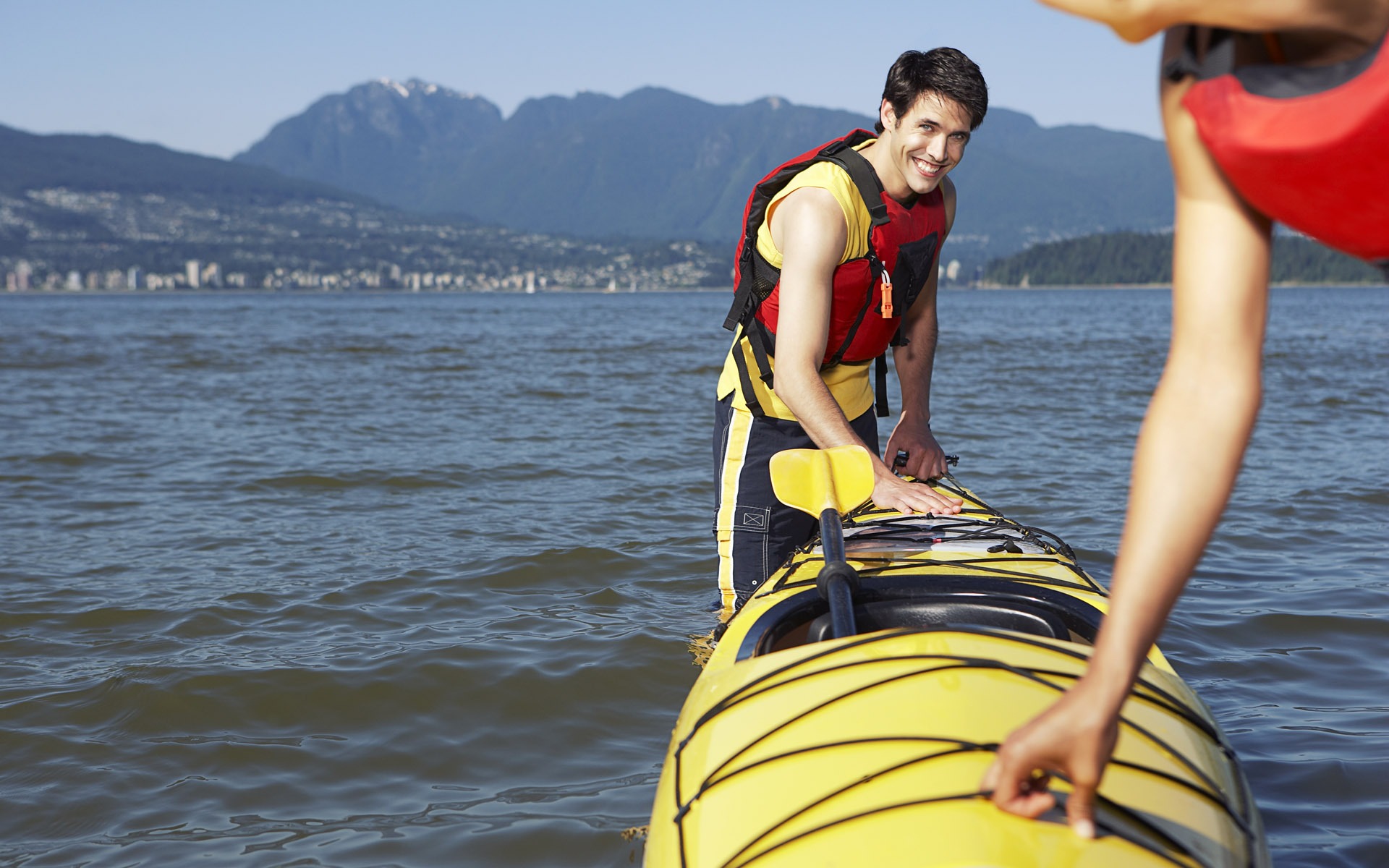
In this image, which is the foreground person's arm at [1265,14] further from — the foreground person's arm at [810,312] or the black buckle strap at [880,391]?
the black buckle strap at [880,391]

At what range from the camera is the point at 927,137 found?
342cm

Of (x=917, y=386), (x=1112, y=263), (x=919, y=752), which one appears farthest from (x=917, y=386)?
(x=1112, y=263)

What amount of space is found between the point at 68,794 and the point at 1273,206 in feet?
12.7

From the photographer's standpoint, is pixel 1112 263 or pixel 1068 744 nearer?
pixel 1068 744

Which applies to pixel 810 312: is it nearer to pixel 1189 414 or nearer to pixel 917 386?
pixel 917 386

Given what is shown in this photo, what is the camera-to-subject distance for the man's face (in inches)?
132

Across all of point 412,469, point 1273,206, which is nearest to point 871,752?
point 1273,206

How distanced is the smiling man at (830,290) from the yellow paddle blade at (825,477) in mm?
203

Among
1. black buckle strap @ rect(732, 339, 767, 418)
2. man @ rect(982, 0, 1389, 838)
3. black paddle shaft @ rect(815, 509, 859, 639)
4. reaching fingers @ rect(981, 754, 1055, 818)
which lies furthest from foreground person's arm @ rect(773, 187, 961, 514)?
man @ rect(982, 0, 1389, 838)

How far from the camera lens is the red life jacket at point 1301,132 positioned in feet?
3.82

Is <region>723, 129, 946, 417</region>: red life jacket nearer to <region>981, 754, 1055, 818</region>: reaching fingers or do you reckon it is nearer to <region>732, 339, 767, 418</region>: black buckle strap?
<region>732, 339, 767, 418</region>: black buckle strap

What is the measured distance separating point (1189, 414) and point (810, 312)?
2.18 m

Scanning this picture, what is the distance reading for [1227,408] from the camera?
4.09 feet

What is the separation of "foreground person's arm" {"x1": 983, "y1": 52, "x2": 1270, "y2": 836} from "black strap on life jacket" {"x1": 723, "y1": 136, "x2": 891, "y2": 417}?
2320 mm
